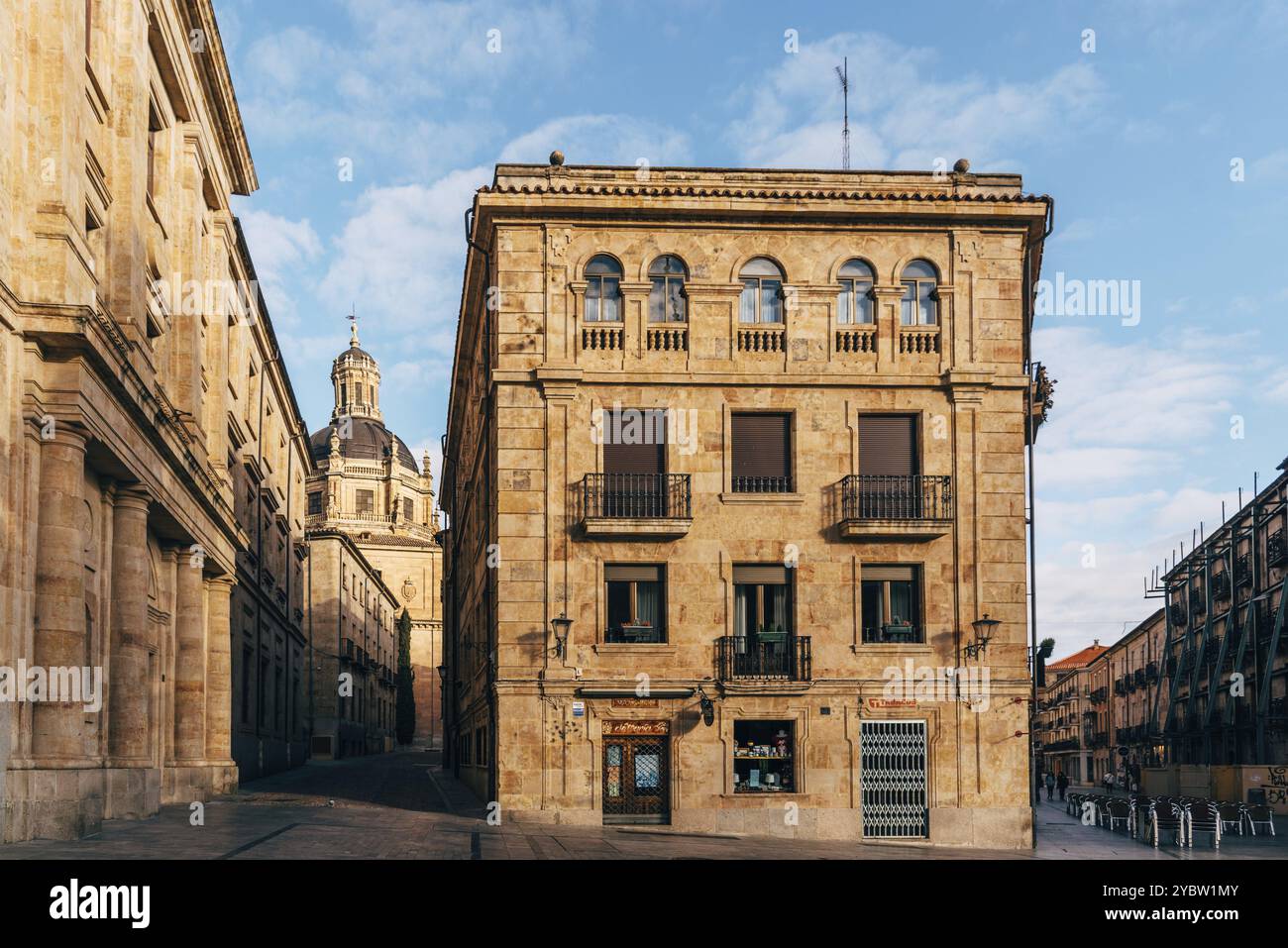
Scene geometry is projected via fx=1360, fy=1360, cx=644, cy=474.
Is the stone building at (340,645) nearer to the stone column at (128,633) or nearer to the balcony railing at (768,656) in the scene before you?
the stone column at (128,633)

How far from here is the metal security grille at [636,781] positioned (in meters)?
28.3

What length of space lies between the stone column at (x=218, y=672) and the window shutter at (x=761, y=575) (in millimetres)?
17141

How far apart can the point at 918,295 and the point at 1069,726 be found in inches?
4187

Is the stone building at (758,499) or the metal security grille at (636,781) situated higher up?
the stone building at (758,499)

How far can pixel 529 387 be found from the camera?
95.6 feet

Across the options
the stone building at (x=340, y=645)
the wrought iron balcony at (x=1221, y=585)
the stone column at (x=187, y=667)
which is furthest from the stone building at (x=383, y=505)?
the stone column at (x=187, y=667)

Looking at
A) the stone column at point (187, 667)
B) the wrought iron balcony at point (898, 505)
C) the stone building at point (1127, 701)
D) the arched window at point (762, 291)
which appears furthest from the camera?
the stone building at point (1127, 701)

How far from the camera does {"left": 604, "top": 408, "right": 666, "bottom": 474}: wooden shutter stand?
96.0ft

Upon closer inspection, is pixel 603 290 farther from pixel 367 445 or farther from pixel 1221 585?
pixel 367 445

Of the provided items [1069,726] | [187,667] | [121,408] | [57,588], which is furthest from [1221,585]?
[57,588]

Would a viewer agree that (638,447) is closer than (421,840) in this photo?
No

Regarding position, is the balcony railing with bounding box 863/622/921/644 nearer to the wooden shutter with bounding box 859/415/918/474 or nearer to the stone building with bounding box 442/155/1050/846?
the stone building with bounding box 442/155/1050/846

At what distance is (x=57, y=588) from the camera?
21734 mm
